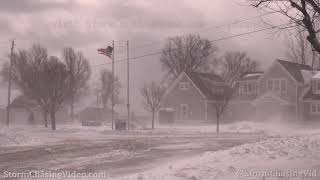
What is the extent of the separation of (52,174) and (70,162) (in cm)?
318

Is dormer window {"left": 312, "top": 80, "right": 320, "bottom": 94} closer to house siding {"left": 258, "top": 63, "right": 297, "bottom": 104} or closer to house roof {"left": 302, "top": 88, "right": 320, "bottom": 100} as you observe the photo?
house roof {"left": 302, "top": 88, "right": 320, "bottom": 100}

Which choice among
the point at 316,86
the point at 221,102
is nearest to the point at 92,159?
the point at 221,102

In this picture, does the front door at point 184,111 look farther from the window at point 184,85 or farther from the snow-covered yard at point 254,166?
the snow-covered yard at point 254,166

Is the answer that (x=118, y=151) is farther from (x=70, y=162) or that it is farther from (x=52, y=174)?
(x=52, y=174)

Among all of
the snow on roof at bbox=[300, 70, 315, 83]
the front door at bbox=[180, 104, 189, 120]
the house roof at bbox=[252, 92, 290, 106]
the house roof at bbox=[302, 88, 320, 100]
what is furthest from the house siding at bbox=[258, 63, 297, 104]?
the front door at bbox=[180, 104, 189, 120]

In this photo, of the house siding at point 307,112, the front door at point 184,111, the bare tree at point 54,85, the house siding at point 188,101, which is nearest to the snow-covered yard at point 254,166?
the bare tree at point 54,85

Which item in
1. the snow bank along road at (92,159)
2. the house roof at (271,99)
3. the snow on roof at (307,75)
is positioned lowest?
the snow bank along road at (92,159)

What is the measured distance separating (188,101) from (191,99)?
0.46m

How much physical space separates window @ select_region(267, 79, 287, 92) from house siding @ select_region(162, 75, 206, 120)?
8162 mm

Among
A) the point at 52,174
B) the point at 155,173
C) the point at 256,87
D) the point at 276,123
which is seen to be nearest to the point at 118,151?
the point at 52,174

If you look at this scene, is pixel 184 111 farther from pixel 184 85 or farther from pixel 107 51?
pixel 107 51

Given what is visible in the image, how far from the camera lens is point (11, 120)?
263ft

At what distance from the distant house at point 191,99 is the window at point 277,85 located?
6.10 m

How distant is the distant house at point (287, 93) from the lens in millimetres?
55750
